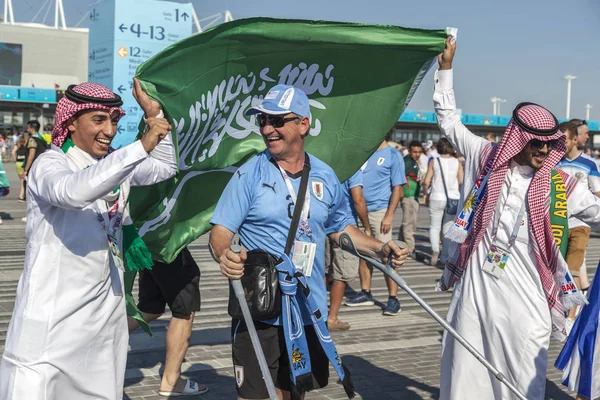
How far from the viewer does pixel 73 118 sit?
379 cm

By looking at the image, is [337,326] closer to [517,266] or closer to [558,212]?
[517,266]

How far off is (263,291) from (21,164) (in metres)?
16.3

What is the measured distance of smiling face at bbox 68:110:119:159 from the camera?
149 inches

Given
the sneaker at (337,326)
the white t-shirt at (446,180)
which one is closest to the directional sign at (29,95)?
the white t-shirt at (446,180)

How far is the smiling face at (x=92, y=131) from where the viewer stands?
3775 millimetres

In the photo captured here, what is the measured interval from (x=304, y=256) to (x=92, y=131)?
1125mm

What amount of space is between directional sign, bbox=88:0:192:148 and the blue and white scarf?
9.67 meters

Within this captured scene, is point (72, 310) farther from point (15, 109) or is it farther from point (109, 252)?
point (15, 109)

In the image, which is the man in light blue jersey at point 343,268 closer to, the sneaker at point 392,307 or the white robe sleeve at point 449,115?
the sneaker at point 392,307

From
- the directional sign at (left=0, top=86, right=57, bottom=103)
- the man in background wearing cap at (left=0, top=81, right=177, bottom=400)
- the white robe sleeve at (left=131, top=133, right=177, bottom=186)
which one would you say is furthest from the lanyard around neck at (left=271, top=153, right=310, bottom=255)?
the directional sign at (left=0, top=86, right=57, bottom=103)

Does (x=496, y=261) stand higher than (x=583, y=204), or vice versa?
(x=583, y=204)

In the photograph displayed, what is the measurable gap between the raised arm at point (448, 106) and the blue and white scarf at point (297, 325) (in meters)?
1.63

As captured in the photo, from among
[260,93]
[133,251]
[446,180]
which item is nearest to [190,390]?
[133,251]

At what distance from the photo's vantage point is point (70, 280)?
3.62m
